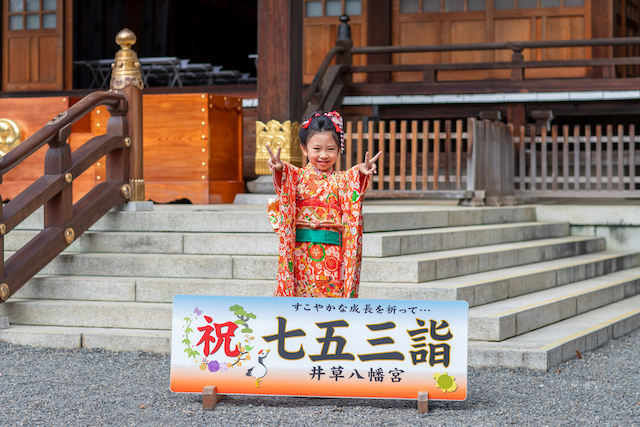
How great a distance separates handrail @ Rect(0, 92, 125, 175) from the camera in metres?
5.02

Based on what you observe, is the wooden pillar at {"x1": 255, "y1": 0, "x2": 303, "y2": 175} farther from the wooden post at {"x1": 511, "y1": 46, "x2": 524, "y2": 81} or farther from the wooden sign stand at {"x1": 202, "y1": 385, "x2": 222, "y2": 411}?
the wooden sign stand at {"x1": 202, "y1": 385, "x2": 222, "y2": 411}

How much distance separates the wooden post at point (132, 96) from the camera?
20.4ft

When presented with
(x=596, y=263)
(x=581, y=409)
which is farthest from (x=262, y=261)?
(x=596, y=263)

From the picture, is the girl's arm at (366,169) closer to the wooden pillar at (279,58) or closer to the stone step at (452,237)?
the stone step at (452,237)

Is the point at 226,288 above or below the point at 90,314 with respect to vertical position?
above

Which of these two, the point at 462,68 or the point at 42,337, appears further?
the point at 462,68

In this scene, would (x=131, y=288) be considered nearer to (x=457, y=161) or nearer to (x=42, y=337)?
(x=42, y=337)

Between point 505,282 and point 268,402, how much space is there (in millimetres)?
2409

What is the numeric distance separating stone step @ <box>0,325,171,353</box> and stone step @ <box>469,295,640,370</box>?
1.96 meters

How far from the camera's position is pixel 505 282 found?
5703 mm

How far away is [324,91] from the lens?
9.82m

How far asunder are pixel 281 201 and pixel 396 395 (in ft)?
3.56

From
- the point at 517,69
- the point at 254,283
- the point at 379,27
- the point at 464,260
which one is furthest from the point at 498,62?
the point at 254,283

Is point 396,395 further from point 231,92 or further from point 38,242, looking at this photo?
point 231,92
